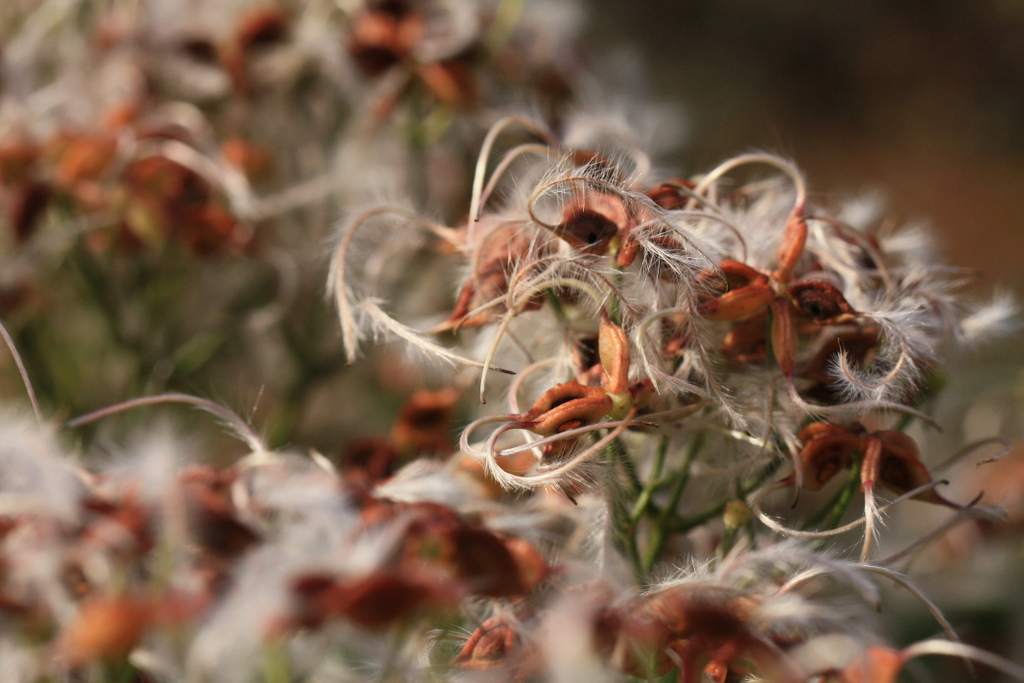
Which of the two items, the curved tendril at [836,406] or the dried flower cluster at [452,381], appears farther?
the curved tendril at [836,406]

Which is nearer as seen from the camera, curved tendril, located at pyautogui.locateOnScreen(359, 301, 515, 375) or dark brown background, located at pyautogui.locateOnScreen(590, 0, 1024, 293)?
curved tendril, located at pyautogui.locateOnScreen(359, 301, 515, 375)

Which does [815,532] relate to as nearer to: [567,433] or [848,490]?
[848,490]

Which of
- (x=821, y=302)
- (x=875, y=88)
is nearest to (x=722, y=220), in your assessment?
(x=821, y=302)

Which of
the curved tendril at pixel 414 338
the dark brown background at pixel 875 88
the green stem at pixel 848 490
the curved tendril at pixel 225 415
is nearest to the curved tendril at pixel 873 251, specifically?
the green stem at pixel 848 490

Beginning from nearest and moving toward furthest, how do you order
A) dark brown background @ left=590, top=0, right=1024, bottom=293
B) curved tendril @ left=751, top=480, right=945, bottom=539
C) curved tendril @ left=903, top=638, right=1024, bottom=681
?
curved tendril @ left=903, top=638, right=1024, bottom=681
curved tendril @ left=751, top=480, right=945, bottom=539
dark brown background @ left=590, top=0, right=1024, bottom=293

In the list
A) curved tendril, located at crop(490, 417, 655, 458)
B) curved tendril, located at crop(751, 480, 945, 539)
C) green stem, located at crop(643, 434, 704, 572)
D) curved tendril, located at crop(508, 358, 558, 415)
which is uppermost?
curved tendril, located at crop(490, 417, 655, 458)

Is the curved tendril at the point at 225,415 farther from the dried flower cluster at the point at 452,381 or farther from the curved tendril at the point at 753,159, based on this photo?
the curved tendril at the point at 753,159

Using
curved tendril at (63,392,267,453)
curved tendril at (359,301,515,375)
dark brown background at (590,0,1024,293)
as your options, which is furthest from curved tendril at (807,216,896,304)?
dark brown background at (590,0,1024,293)

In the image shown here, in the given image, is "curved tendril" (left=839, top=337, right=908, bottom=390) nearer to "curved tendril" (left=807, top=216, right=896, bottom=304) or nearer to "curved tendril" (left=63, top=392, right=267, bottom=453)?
"curved tendril" (left=807, top=216, right=896, bottom=304)

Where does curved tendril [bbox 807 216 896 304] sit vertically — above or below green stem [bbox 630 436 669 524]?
above

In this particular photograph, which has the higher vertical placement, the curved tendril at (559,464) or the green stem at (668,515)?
the curved tendril at (559,464)
